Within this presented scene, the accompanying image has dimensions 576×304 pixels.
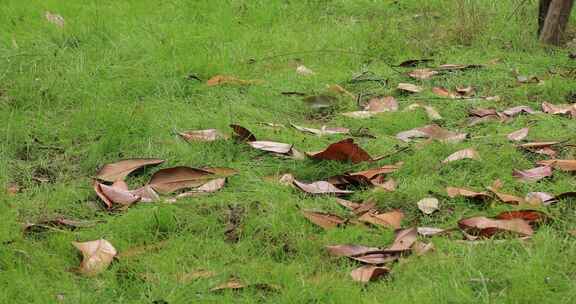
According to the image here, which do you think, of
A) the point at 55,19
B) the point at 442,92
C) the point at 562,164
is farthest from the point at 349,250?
the point at 55,19

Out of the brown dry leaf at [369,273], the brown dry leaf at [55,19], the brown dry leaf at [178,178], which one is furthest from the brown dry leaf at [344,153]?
the brown dry leaf at [55,19]

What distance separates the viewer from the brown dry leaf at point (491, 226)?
2760mm

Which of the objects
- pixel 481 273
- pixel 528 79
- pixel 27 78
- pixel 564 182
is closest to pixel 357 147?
pixel 564 182

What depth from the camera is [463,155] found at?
345 centimetres

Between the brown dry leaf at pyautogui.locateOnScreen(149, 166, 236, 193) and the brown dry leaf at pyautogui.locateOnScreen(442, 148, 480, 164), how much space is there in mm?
968

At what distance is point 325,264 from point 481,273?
0.51 meters

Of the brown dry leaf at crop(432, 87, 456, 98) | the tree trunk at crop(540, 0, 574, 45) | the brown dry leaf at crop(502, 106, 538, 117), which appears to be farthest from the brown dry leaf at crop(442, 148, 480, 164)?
the tree trunk at crop(540, 0, 574, 45)

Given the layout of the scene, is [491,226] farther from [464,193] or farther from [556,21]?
[556,21]

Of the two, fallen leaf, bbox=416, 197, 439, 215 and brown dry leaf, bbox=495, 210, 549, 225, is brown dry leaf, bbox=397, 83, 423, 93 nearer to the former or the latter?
fallen leaf, bbox=416, 197, 439, 215

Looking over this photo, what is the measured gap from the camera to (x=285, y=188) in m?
3.25

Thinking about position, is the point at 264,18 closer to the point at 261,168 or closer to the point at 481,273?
the point at 261,168

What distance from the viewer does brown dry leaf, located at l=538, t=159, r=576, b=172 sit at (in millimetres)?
3278

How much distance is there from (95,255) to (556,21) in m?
3.67

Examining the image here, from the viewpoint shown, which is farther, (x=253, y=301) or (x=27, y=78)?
(x=27, y=78)
